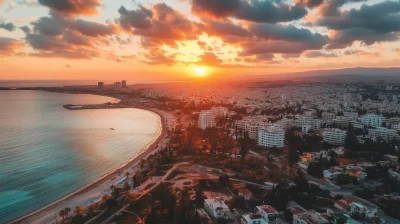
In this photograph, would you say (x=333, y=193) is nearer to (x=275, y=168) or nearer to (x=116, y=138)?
(x=275, y=168)

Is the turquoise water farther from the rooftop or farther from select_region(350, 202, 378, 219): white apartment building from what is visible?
select_region(350, 202, 378, 219): white apartment building

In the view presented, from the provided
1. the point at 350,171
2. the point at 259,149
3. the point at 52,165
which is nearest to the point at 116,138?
the point at 52,165

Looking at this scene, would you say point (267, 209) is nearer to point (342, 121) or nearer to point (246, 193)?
point (246, 193)

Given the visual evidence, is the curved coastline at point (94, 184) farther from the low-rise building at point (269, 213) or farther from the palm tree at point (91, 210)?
the low-rise building at point (269, 213)

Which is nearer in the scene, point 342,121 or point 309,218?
point 309,218

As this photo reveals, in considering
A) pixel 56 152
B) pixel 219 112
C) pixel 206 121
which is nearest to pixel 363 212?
pixel 56 152

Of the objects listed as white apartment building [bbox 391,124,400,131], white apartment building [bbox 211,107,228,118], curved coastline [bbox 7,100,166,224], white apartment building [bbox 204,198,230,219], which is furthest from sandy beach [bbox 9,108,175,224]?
white apartment building [bbox 391,124,400,131]

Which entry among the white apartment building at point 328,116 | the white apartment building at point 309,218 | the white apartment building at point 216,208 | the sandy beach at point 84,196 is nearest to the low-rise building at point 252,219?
the white apartment building at point 216,208
